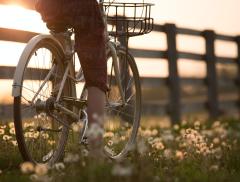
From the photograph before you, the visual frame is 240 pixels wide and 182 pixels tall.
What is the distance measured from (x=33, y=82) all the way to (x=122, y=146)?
122 cm

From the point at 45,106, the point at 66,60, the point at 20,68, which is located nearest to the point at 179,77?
the point at 66,60

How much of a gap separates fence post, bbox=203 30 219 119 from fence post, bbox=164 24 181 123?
70.3 inches

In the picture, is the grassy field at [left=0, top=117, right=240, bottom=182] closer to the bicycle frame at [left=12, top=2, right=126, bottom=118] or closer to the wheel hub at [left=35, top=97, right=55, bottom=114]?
the wheel hub at [left=35, top=97, right=55, bottom=114]

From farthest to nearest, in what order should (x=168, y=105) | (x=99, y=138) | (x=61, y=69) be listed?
(x=168, y=105)
(x=61, y=69)
(x=99, y=138)

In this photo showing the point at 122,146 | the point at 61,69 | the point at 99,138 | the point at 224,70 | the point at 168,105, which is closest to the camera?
the point at 99,138

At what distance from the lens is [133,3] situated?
4695 mm

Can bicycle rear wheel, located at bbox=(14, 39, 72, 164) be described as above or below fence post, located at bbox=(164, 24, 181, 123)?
below

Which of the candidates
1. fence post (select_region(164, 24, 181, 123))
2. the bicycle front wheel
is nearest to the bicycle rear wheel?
the bicycle front wheel

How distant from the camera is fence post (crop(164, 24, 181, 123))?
38.7 ft

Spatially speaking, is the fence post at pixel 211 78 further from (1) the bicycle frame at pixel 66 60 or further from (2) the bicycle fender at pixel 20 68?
(2) the bicycle fender at pixel 20 68

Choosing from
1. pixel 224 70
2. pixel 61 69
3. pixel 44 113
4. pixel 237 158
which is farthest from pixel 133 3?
pixel 224 70

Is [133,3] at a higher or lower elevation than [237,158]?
higher

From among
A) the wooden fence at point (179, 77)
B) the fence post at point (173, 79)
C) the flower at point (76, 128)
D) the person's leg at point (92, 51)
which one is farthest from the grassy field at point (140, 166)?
the fence post at point (173, 79)

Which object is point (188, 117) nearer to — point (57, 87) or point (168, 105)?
point (168, 105)
